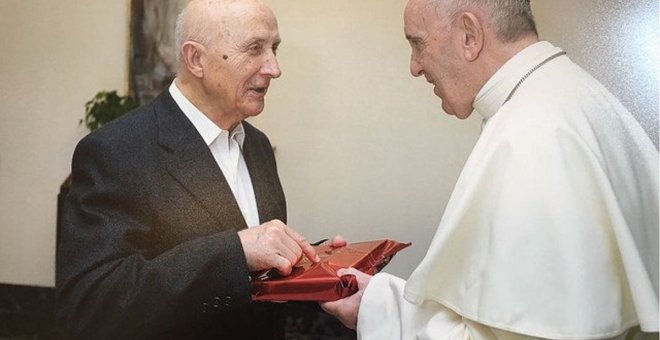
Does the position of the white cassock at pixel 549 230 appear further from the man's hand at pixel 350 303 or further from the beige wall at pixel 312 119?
the beige wall at pixel 312 119

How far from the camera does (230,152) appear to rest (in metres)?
2.04

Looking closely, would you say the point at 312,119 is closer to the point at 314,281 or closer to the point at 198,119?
the point at 198,119

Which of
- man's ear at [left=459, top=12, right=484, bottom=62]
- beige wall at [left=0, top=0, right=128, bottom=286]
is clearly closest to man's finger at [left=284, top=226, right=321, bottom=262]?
man's ear at [left=459, top=12, right=484, bottom=62]

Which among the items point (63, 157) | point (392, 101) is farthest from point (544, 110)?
point (63, 157)

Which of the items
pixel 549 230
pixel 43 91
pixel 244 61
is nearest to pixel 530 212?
pixel 549 230

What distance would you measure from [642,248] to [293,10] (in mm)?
1134

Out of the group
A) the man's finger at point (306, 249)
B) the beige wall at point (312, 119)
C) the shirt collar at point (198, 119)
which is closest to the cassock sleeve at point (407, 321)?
the man's finger at point (306, 249)

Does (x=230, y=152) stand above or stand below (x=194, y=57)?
below

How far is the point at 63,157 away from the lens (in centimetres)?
234

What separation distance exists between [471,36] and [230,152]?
28.7 inches

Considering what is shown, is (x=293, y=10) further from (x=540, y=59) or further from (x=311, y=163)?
(x=540, y=59)

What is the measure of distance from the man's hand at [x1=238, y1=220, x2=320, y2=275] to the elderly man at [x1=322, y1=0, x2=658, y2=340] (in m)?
0.20

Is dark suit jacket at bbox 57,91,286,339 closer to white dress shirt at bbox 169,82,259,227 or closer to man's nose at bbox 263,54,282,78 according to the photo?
white dress shirt at bbox 169,82,259,227

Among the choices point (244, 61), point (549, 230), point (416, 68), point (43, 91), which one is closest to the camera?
point (549, 230)
